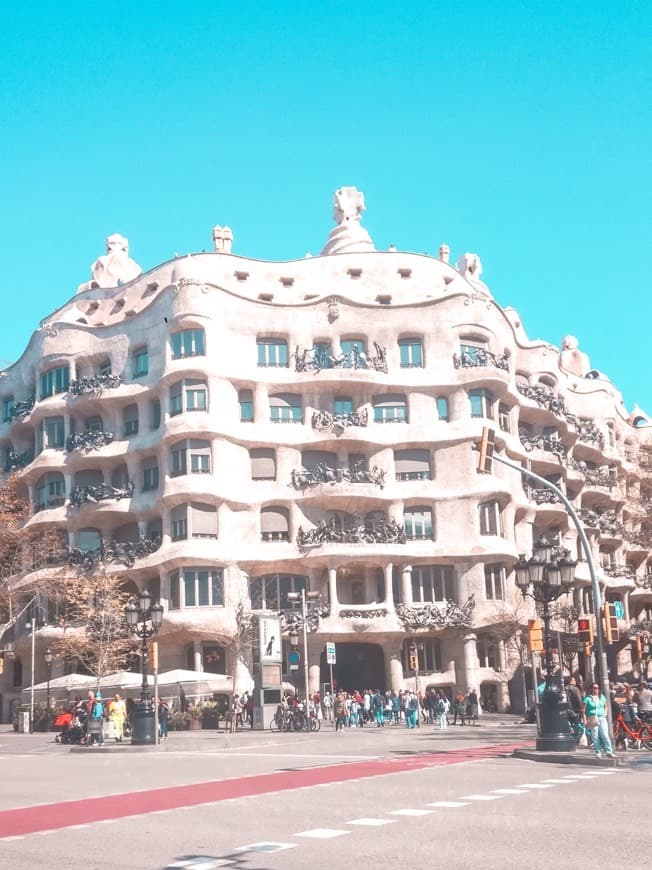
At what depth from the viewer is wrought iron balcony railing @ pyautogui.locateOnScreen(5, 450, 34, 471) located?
5853 centimetres

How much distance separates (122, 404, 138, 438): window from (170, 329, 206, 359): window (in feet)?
14.3

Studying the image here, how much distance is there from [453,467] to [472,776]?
35.4m

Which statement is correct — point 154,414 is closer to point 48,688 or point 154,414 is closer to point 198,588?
point 198,588

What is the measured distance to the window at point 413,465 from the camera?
53469mm

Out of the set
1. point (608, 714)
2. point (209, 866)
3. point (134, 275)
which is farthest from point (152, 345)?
point (209, 866)

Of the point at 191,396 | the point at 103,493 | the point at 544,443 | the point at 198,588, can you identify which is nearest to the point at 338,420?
A: the point at 191,396

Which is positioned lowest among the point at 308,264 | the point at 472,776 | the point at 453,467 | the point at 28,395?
the point at 472,776

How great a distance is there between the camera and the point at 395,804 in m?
14.2

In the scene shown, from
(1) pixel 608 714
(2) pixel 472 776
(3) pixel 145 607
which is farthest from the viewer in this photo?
(3) pixel 145 607

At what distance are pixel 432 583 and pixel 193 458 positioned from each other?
42.6 feet

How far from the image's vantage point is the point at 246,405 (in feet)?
176

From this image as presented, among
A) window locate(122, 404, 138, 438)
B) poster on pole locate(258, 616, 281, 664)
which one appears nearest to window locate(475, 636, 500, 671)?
poster on pole locate(258, 616, 281, 664)

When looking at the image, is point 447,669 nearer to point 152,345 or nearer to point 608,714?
point 152,345

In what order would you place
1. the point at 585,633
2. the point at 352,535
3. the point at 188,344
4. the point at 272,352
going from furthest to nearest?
the point at 272,352 < the point at 188,344 < the point at 352,535 < the point at 585,633
